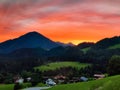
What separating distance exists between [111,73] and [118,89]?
7596cm

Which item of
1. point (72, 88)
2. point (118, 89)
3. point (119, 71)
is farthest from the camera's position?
point (119, 71)

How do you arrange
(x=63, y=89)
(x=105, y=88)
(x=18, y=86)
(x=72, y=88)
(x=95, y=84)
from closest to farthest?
(x=105, y=88), (x=95, y=84), (x=72, y=88), (x=63, y=89), (x=18, y=86)

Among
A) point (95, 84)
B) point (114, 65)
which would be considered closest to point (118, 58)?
point (114, 65)

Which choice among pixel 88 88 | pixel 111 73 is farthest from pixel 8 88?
pixel 88 88

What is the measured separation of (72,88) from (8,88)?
3840 inches

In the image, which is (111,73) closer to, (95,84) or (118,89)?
(95,84)

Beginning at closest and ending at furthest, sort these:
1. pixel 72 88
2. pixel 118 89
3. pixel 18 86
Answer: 1. pixel 118 89
2. pixel 72 88
3. pixel 18 86

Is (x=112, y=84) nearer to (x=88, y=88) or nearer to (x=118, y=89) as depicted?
(x=118, y=89)

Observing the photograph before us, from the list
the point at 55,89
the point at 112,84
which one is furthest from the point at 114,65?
the point at 112,84

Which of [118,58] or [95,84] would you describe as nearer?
[95,84]

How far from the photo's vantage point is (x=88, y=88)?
54.0 meters

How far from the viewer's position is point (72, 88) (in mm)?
63125

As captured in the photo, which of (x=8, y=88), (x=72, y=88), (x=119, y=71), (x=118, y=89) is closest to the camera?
(x=118, y=89)

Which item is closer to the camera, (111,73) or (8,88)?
(111,73)
